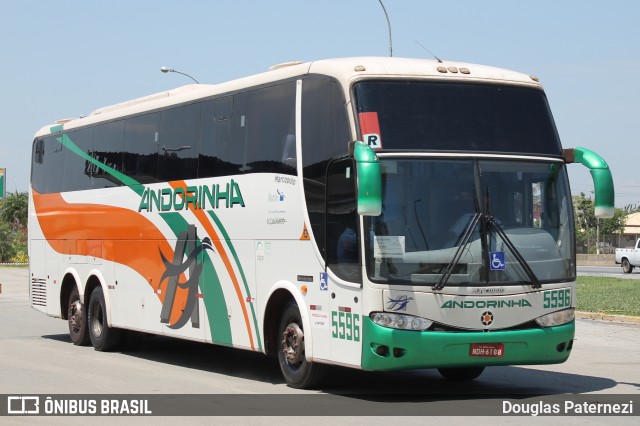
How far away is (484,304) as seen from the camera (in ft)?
38.2

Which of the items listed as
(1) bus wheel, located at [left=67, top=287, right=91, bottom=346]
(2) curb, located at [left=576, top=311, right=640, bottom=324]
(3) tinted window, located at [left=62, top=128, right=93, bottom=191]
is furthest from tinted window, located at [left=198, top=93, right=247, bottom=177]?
(2) curb, located at [left=576, top=311, right=640, bottom=324]

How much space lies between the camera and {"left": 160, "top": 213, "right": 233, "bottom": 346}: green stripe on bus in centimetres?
1472

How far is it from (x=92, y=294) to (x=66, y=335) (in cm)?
298

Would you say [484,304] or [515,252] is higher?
[515,252]

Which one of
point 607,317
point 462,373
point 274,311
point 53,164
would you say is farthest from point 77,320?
point 607,317

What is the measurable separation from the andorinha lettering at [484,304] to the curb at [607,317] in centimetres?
1110

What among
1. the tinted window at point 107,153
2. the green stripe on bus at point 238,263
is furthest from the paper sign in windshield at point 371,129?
the tinted window at point 107,153

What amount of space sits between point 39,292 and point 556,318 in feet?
40.4

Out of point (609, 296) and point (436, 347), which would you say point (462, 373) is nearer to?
point (436, 347)

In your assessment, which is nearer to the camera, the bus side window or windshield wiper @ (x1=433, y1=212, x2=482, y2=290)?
windshield wiper @ (x1=433, y1=212, x2=482, y2=290)

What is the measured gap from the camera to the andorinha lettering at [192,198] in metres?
14.5

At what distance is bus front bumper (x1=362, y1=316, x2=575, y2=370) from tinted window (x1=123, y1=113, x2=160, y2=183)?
Answer: 657cm

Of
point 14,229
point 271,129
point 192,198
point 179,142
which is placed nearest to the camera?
point 271,129

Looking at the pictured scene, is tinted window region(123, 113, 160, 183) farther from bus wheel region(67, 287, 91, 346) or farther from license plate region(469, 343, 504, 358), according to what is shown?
license plate region(469, 343, 504, 358)
